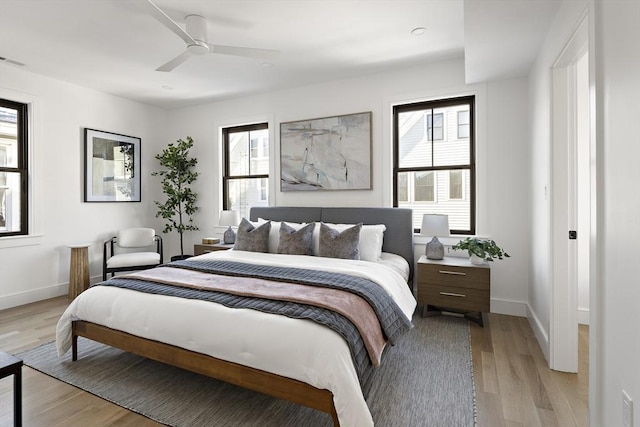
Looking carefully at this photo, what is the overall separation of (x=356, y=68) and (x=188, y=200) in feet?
10.4

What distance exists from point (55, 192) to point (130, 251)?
1257 millimetres

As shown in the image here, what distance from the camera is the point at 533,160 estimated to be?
3.01 m

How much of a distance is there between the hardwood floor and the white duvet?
1.36 feet

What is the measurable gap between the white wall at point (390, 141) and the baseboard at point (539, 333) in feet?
0.92

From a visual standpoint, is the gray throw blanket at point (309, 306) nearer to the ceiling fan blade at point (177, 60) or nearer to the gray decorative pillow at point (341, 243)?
the gray decorative pillow at point (341, 243)

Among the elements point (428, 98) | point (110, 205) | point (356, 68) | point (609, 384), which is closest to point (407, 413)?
point (609, 384)

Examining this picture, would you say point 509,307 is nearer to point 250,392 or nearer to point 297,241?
point 297,241

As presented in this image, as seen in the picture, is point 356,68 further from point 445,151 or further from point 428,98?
point 445,151

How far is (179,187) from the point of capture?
16.4ft

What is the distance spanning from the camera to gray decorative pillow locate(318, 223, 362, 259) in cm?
317

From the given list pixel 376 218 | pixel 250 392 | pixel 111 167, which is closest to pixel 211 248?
pixel 111 167

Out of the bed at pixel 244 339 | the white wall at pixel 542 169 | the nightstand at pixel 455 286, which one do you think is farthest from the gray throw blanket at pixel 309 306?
the white wall at pixel 542 169

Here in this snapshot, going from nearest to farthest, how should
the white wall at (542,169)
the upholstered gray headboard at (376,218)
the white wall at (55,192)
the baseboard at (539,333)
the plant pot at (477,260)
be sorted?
the white wall at (542,169) < the baseboard at (539,333) < the plant pot at (477,260) < the upholstered gray headboard at (376,218) < the white wall at (55,192)

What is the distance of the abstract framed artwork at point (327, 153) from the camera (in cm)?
394
